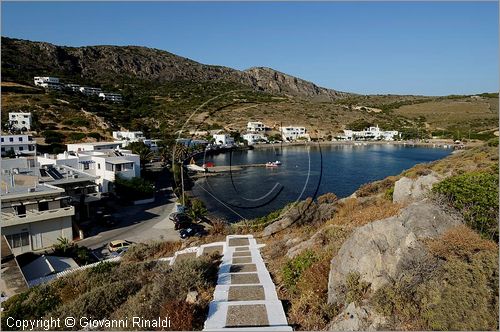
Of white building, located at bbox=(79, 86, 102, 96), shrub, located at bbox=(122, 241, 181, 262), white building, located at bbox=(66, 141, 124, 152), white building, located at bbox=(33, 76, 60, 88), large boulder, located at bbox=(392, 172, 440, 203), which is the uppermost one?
white building, located at bbox=(33, 76, 60, 88)

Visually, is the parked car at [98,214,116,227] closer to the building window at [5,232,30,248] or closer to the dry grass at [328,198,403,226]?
the building window at [5,232,30,248]

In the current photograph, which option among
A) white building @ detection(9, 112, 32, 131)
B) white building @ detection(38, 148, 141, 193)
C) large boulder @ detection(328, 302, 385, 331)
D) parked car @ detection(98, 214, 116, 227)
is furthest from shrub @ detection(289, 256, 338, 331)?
white building @ detection(9, 112, 32, 131)

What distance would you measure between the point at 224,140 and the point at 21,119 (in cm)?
4771

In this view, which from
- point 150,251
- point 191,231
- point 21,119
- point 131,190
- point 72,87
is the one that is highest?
point 72,87

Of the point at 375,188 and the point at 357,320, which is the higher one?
the point at 375,188

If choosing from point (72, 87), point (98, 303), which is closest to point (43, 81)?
point (72, 87)

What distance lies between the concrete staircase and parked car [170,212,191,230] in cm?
1355

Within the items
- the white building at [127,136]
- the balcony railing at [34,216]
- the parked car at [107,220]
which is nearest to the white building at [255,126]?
the white building at [127,136]

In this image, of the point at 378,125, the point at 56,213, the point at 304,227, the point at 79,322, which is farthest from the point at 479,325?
the point at 378,125

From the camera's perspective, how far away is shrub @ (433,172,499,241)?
Answer: 1000 cm

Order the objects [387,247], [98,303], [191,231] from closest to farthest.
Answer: [387,247], [98,303], [191,231]

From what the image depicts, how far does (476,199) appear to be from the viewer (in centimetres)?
1053

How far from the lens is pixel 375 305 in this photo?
801 centimetres

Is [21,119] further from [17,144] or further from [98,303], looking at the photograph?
[98,303]
